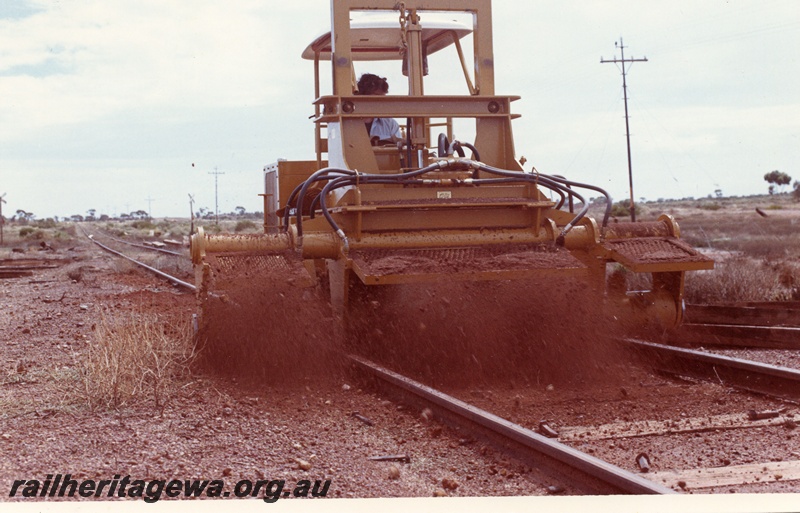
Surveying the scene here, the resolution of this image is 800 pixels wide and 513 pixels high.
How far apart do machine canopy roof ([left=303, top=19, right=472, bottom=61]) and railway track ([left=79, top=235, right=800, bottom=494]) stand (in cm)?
421

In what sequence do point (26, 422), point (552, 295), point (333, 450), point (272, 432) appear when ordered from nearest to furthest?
point (333, 450)
point (272, 432)
point (26, 422)
point (552, 295)

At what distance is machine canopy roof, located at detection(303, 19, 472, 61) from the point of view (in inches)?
407

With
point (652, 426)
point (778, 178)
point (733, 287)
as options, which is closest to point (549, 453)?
point (652, 426)

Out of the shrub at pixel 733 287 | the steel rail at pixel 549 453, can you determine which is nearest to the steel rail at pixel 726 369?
the steel rail at pixel 549 453

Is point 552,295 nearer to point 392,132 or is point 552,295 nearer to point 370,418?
point 370,418

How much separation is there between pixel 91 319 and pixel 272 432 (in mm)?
8371

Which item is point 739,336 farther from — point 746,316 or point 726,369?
point 726,369

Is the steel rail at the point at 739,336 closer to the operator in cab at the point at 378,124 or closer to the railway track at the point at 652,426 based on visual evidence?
the railway track at the point at 652,426

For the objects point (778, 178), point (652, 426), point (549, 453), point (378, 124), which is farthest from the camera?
point (778, 178)

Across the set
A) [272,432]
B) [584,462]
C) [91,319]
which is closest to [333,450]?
[272,432]

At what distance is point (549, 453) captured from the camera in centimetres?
511

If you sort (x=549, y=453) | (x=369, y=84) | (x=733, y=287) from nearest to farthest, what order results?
(x=549, y=453), (x=369, y=84), (x=733, y=287)

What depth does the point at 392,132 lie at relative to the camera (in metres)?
10.5

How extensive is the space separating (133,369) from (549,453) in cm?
397
